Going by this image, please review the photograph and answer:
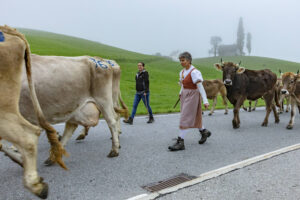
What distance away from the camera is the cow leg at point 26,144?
2.92 meters

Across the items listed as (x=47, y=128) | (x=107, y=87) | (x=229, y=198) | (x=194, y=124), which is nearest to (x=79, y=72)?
(x=107, y=87)

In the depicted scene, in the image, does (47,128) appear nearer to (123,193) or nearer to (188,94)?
(123,193)

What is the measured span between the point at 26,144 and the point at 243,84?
298 inches

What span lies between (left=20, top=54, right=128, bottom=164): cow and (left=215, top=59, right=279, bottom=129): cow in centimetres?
438

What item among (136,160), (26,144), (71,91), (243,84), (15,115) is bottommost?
(136,160)

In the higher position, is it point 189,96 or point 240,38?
point 240,38

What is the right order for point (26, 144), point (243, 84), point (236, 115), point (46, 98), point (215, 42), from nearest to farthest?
point (26, 144)
point (46, 98)
point (236, 115)
point (243, 84)
point (215, 42)

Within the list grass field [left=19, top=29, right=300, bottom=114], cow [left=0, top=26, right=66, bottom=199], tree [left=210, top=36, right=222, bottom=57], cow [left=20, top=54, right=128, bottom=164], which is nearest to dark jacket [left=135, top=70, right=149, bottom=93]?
grass field [left=19, top=29, right=300, bottom=114]

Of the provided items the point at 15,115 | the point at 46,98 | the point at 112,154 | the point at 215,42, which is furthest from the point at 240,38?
the point at 15,115

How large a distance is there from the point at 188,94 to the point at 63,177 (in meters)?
3.19

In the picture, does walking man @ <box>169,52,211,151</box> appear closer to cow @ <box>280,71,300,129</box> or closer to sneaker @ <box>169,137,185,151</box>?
sneaker @ <box>169,137,185,151</box>

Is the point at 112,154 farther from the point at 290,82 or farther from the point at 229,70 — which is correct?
the point at 290,82

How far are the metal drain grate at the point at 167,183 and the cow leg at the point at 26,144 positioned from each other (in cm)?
134

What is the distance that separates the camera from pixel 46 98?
442cm
